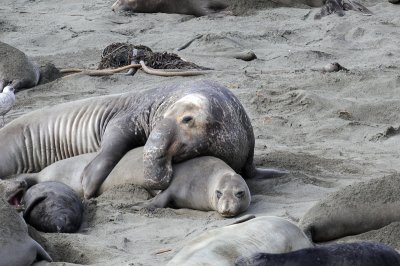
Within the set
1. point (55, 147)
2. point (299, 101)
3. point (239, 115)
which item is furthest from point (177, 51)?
point (239, 115)

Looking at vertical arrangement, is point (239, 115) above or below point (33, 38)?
above

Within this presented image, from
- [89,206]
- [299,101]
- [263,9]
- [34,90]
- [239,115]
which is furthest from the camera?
[263,9]

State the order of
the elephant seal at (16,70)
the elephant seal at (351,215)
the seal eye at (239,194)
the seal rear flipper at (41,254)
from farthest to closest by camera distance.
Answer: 1. the elephant seal at (16,70)
2. the seal eye at (239,194)
3. the elephant seal at (351,215)
4. the seal rear flipper at (41,254)

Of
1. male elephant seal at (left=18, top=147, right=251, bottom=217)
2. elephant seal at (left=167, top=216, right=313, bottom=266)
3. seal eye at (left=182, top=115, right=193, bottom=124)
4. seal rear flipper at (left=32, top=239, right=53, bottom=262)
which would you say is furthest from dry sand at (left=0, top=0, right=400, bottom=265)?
elephant seal at (left=167, top=216, right=313, bottom=266)

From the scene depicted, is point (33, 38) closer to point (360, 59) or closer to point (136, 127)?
point (360, 59)

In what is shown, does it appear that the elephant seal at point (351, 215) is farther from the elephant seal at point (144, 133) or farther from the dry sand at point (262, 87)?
the elephant seal at point (144, 133)

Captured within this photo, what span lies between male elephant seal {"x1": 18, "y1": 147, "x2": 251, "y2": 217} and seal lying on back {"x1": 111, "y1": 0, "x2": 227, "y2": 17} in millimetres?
6862

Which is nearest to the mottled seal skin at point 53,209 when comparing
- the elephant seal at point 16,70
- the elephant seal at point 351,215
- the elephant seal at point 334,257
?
the elephant seal at point 351,215

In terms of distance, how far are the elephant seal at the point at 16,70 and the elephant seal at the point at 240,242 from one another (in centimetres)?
616

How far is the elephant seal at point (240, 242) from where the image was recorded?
404 cm

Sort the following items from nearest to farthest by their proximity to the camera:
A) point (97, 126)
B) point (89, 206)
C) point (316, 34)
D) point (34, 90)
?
point (89, 206) → point (97, 126) → point (34, 90) → point (316, 34)

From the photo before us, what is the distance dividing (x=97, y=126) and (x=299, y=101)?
2.25 m

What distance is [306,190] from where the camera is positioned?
6.68 meters

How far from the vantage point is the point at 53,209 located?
6.08 m
